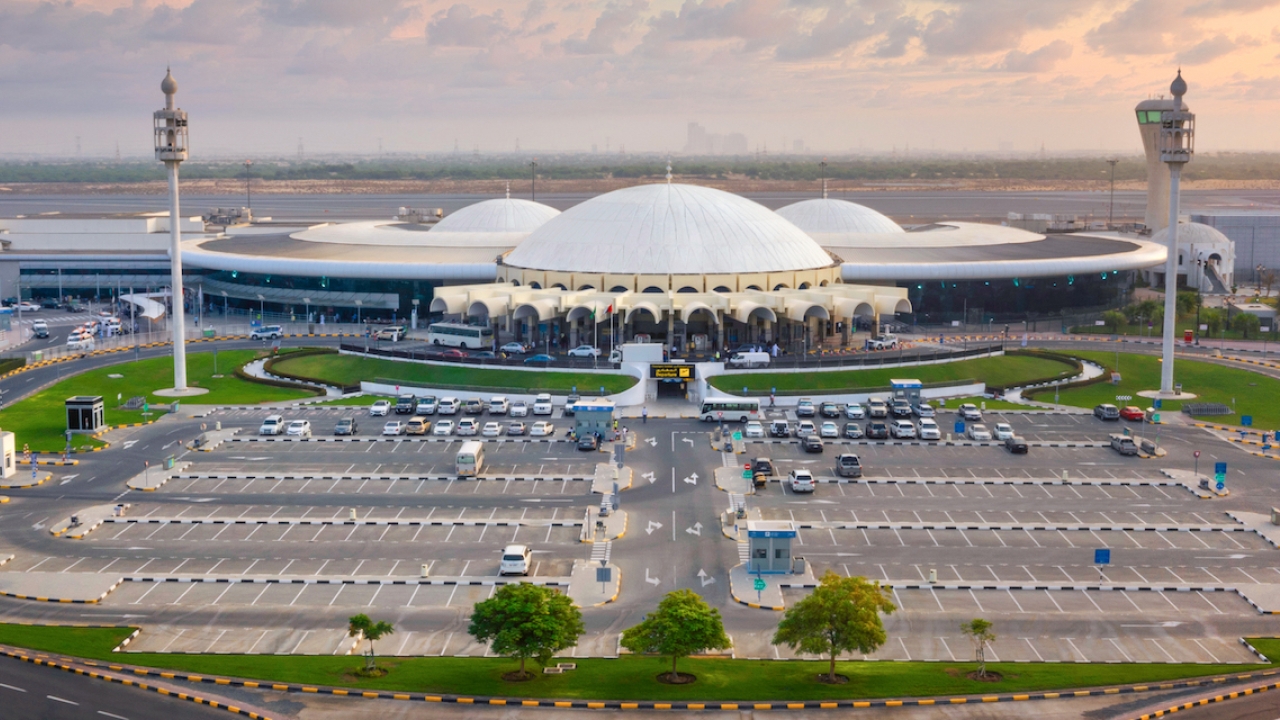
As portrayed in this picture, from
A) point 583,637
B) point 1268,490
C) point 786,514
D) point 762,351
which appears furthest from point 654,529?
point 762,351

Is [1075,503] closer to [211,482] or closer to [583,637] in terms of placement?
[583,637]

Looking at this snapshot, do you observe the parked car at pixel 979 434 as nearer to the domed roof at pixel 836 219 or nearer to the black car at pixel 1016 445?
the black car at pixel 1016 445

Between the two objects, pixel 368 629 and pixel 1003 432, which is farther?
pixel 1003 432

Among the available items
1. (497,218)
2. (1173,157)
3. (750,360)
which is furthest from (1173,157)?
(497,218)

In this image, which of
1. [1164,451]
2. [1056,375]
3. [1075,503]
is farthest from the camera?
[1056,375]

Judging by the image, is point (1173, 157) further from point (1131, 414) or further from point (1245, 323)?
point (1245, 323)

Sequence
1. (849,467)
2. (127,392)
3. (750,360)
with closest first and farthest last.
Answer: (849,467) → (127,392) → (750,360)
